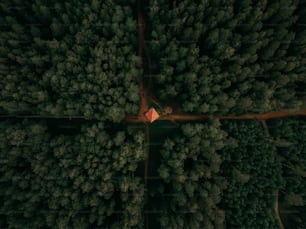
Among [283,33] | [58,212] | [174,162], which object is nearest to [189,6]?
[283,33]

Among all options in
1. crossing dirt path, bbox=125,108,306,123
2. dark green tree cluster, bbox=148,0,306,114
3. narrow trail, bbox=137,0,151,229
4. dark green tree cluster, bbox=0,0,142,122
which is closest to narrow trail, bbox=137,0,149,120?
narrow trail, bbox=137,0,151,229

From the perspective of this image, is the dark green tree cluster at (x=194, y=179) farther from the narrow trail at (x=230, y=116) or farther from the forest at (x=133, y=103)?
the narrow trail at (x=230, y=116)

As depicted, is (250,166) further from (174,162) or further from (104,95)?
(104,95)

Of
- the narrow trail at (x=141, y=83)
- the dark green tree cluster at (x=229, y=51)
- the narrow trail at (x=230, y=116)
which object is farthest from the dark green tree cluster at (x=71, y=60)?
the dark green tree cluster at (x=229, y=51)

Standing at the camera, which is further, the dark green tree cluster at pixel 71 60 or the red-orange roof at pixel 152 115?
the red-orange roof at pixel 152 115

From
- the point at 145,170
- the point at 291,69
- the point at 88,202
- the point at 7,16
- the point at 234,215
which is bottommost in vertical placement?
the point at 234,215

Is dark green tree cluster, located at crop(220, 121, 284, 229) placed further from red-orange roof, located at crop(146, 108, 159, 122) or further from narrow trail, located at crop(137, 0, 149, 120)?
narrow trail, located at crop(137, 0, 149, 120)
